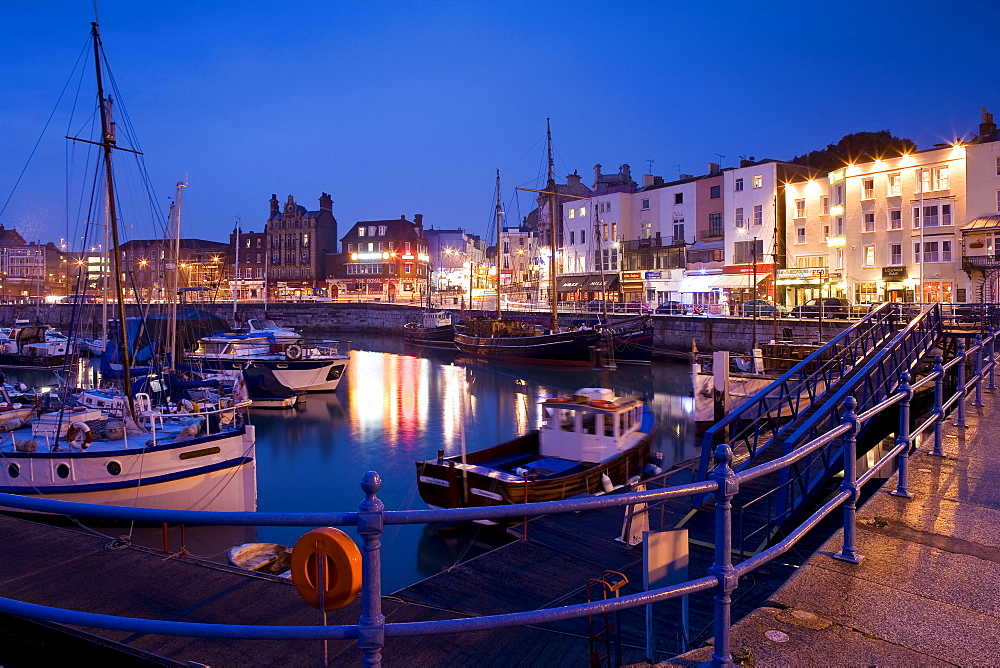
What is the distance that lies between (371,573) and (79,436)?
16.3m

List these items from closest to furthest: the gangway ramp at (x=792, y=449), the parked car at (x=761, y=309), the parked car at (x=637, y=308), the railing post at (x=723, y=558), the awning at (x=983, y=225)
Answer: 1. the railing post at (x=723, y=558)
2. the gangway ramp at (x=792, y=449)
3. the awning at (x=983, y=225)
4. the parked car at (x=761, y=309)
5. the parked car at (x=637, y=308)

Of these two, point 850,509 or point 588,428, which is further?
point 588,428

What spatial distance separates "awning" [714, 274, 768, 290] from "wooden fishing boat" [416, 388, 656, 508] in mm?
41981

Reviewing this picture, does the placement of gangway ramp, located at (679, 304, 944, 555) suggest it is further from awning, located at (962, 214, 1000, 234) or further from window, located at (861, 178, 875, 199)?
window, located at (861, 178, 875, 199)

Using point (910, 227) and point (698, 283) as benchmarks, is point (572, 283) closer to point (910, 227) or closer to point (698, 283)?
point (698, 283)

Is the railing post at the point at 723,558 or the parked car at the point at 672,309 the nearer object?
the railing post at the point at 723,558

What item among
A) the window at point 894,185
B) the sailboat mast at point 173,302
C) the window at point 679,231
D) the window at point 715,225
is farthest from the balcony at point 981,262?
the sailboat mast at point 173,302

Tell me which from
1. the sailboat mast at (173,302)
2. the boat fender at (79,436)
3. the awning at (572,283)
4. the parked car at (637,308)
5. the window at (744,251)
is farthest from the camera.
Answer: the awning at (572,283)

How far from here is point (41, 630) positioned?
5.43m

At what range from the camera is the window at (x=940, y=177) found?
148ft

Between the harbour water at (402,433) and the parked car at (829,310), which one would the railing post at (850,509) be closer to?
the harbour water at (402,433)

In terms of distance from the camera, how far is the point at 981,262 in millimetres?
41562

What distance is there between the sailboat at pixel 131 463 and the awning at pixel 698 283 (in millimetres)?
49357

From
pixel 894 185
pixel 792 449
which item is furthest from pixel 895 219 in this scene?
pixel 792 449
